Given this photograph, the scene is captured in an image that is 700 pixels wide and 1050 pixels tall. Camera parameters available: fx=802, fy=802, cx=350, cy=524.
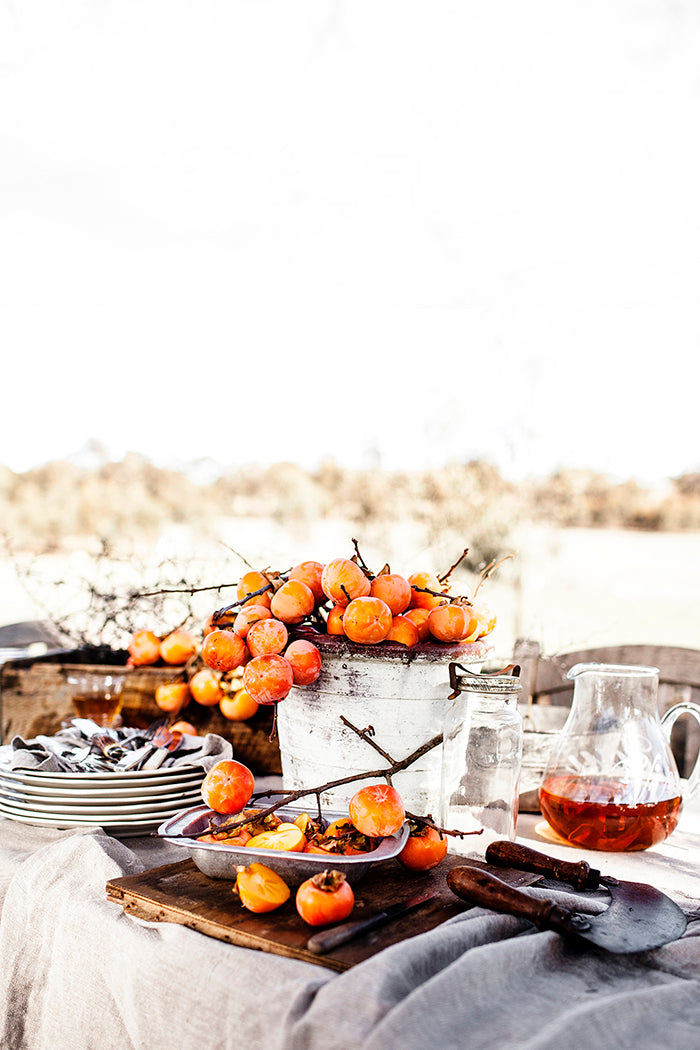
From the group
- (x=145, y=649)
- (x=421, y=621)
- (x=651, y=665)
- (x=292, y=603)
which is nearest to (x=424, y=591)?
(x=421, y=621)

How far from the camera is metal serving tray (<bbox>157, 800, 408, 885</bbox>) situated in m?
0.63

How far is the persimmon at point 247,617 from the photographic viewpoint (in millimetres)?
815

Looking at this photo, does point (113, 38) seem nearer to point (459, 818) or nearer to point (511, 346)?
point (511, 346)

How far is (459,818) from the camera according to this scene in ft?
2.70

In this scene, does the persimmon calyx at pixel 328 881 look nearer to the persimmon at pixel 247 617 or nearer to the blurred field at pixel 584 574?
the persimmon at pixel 247 617

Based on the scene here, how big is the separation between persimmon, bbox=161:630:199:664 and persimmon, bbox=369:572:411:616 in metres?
0.43

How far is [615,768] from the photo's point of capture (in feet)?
2.79

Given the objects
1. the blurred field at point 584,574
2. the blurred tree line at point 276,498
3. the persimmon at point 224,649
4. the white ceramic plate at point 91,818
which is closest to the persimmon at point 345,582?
the persimmon at point 224,649

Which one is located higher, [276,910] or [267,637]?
[267,637]

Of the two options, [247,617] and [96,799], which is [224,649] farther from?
[96,799]

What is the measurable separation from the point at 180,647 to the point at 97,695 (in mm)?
133

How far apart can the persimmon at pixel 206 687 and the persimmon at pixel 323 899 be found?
53cm

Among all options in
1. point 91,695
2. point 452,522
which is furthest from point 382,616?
point 452,522

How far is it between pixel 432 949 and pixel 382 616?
12.1 inches
